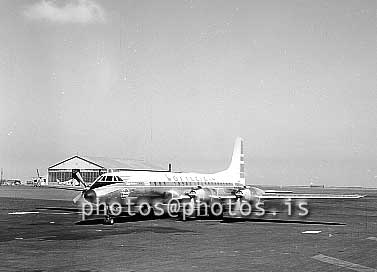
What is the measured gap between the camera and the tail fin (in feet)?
154

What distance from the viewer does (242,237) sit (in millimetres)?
22250

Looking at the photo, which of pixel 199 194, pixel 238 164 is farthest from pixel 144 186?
pixel 238 164

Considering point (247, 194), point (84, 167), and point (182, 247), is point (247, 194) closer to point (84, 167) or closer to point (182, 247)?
point (182, 247)

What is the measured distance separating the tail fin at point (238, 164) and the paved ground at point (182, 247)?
1886cm

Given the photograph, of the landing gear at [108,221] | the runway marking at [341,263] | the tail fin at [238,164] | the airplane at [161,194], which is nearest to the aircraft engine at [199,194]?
the airplane at [161,194]

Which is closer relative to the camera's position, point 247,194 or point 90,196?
point 90,196

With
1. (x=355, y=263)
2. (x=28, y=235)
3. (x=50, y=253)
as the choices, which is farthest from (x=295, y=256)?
(x=28, y=235)

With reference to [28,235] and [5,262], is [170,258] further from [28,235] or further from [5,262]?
[28,235]

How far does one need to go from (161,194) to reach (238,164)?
604 inches

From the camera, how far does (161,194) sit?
3353 cm

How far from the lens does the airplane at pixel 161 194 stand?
2888 cm

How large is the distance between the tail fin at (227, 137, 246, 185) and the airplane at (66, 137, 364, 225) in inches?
151

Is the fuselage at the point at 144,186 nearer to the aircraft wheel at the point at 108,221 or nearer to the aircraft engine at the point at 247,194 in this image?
the aircraft wheel at the point at 108,221

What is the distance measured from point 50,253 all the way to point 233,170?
1254 inches
